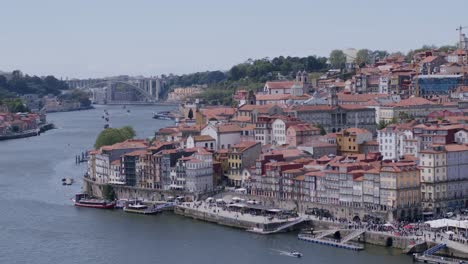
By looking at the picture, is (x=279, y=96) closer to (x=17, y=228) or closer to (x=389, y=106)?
(x=389, y=106)

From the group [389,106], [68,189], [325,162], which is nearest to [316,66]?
[389,106]

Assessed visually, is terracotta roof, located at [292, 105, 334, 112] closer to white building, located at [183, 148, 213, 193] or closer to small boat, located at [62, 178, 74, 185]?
white building, located at [183, 148, 213, 193]

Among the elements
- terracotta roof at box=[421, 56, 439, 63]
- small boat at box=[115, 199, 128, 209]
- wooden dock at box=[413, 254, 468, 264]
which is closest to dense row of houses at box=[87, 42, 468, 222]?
small boat at box=[115, 199, 128, 209]

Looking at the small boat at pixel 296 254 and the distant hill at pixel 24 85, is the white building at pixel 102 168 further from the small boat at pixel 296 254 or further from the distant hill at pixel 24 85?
the distant hill at pixel 24 85

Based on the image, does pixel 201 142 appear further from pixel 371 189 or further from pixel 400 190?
pixel 400 190

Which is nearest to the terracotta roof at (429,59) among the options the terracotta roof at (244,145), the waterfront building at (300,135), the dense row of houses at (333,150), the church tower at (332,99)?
the dense row of houses at (333,150)
